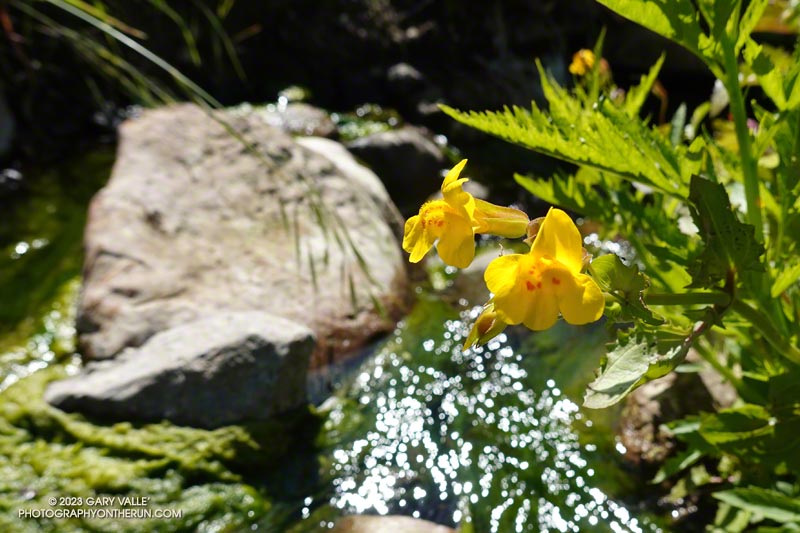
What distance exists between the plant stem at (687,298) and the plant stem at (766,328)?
3cm

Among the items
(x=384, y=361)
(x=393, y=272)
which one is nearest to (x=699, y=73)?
(x=393, y=272)

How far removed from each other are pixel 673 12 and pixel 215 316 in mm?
1983

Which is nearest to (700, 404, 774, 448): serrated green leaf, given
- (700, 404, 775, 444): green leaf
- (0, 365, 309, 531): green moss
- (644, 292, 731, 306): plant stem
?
(700, 404, 775, 444): green leaf

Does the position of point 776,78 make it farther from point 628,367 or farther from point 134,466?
point 134,466

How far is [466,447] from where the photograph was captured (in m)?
2.42

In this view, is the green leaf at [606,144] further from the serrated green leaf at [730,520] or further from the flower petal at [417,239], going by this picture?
the serrated green leaf at [730,520]

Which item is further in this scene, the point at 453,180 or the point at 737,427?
the point at 737,427

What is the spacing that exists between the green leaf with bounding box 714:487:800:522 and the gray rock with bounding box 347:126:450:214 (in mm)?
3222

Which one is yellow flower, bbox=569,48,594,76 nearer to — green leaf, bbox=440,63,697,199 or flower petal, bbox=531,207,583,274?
green leaf, bbox=440,63,697,199

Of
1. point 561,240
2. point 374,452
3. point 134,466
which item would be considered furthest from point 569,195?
point 134,466

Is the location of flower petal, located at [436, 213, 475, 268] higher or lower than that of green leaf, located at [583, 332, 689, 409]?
higher

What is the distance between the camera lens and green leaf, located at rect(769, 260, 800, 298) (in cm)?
117

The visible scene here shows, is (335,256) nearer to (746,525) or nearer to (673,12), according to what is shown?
(746,525)

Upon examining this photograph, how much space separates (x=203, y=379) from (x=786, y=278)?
1846 mm
